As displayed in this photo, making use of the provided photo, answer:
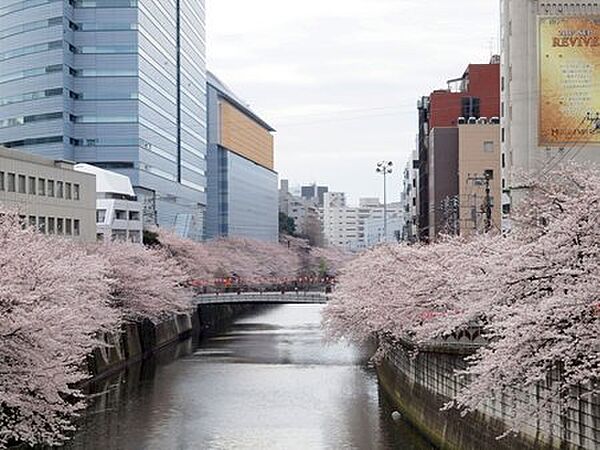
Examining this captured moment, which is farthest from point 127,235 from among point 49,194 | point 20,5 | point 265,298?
point 20,5

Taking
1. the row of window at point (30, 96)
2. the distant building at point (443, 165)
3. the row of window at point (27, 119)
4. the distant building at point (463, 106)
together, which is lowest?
the distant building at point (443, 165)

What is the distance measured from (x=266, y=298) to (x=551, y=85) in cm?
2590

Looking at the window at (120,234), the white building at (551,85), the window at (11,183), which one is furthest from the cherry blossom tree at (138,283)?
the white building at (551,85)

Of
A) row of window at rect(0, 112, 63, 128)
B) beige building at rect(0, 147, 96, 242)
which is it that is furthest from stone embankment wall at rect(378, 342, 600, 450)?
row of window at rect(0, 112, 63, 128)

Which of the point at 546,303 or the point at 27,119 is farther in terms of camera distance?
the point at 27,119

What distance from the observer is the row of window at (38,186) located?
131 ft

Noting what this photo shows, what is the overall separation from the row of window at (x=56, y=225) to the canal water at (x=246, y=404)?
6.98 m

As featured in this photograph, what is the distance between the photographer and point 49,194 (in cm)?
4428

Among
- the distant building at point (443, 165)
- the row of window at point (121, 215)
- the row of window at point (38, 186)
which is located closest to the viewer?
the row of window at point (38, 186)

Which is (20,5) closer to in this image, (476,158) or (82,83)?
(82,83)

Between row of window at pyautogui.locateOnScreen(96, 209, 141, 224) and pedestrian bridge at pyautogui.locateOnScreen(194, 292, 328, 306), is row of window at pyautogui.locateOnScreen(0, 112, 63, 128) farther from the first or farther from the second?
pedestrian bridge at pyautogui.locateOnScreen(194, 292, 328, 306)

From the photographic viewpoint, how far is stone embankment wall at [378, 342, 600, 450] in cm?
1616

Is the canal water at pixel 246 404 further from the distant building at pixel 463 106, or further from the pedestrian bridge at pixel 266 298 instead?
the distant building at pixel 463 106

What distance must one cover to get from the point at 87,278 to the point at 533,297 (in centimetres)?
2136
